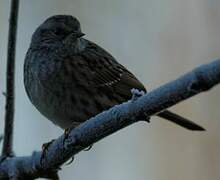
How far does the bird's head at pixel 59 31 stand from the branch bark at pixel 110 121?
1.18 meters

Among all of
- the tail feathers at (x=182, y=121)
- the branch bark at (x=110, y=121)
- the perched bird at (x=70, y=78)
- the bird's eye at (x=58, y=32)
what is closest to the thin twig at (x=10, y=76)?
the branch bark at (x=110, y=121)

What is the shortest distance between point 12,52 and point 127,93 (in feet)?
4.37

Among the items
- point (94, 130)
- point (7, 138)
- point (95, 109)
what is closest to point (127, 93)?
point (95, 109)

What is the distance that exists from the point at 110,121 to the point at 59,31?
1855 millimetres

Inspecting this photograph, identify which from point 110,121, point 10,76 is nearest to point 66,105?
point 10,76

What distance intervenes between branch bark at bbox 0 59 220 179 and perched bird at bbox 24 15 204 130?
0.70 m

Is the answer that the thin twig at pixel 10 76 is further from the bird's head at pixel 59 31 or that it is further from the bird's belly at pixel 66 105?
the bird's head at pixel 59 31

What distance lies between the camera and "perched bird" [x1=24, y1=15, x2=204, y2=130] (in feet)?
11.6

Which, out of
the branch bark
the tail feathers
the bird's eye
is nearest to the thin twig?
the branch bark

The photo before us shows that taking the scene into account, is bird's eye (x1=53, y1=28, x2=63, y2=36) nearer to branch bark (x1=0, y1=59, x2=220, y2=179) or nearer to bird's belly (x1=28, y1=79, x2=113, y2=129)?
bird's belly (x1=28, y1=79, x2=113, y2=129)

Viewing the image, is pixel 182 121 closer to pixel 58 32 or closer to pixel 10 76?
pixel 58 32

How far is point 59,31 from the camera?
3936 millimetres

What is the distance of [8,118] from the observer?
264 centimetres

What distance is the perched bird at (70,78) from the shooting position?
11.6 ft
